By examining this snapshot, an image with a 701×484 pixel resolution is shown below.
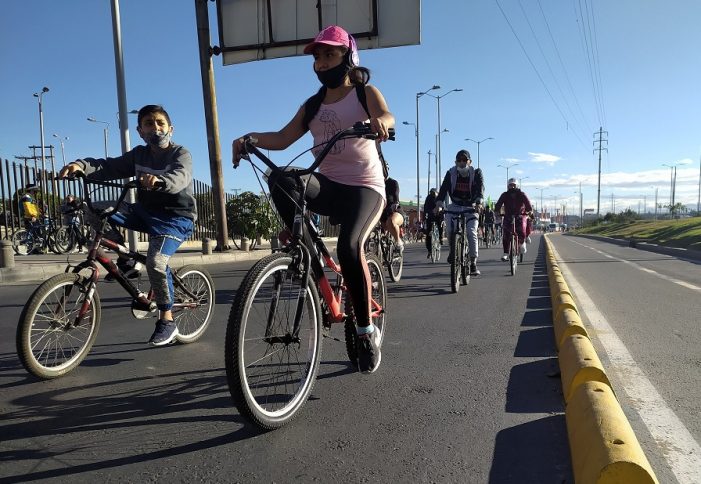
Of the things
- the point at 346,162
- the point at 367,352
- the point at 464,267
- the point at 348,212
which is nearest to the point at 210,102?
the point at 464,267

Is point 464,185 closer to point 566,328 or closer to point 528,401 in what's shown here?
point 566,328

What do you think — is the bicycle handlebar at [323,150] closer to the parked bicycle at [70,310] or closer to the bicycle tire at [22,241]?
→ the parked bicycle at [70,310]

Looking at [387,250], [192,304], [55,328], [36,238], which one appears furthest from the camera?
[36,238]

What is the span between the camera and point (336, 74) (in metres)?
2.93

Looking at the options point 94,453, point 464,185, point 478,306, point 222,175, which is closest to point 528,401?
point 94,453

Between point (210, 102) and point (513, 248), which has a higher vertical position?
point (210, 102)

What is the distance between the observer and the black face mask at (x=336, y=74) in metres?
2.92

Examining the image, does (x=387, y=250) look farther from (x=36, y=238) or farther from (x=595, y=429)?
(x=36, y=238)

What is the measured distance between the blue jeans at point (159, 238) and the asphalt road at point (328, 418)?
0.47 m

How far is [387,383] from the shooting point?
3.00m

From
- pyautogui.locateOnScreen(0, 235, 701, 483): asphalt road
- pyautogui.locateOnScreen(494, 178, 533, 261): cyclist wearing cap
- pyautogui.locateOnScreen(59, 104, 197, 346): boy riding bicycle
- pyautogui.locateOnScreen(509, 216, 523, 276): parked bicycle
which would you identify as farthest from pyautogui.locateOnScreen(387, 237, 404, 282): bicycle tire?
pyautogui.locateOnScreen(59, 104, 197, 346): boy riding bicycle

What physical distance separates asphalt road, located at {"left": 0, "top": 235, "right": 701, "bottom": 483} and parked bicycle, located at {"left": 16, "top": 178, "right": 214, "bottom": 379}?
0.14 metres

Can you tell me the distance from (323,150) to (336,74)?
67 cm

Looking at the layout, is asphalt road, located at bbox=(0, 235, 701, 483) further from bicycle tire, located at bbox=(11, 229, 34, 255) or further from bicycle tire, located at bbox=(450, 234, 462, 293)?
bicycle tire, located at bbox=(11, 229, 34, 255)
